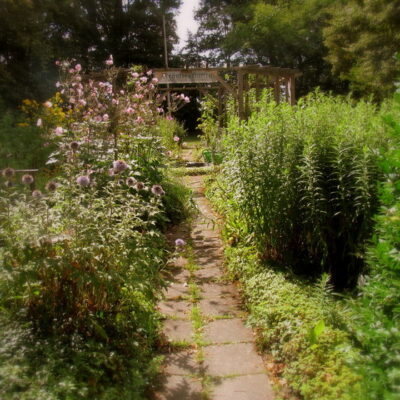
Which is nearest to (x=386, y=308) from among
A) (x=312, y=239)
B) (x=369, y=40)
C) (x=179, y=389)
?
(x=179, y=389)

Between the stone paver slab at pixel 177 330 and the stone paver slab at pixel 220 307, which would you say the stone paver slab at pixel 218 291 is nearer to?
the stone paver slab at pixel 220 307

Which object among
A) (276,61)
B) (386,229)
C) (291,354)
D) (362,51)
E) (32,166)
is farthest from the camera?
(276,61)

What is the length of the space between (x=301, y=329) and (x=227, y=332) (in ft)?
1.92

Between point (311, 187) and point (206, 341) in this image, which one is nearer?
point (206, 341)

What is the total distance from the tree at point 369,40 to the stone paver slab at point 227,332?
11870mm

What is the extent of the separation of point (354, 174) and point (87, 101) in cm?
301

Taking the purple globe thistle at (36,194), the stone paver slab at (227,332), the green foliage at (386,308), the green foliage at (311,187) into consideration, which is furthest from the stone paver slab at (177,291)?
the green foliage at (386,308)

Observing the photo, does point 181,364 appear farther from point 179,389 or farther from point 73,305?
point 73,305

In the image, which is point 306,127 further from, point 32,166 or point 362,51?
point 362,51

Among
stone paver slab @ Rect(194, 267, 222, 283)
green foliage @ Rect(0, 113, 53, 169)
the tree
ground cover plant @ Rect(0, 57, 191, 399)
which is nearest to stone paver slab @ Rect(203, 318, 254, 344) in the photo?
ground cover plant @ Rect(0, 57, 191, 399)

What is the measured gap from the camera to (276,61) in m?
26.2

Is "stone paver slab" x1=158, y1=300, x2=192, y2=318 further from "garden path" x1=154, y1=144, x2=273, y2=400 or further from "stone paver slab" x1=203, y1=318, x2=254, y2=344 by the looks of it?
"stone paver slab" x1=203, y1=318, x2=254, y2=344

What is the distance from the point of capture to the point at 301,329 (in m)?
2.43

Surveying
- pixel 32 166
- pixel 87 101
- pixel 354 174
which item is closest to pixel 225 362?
pixel 354 174
